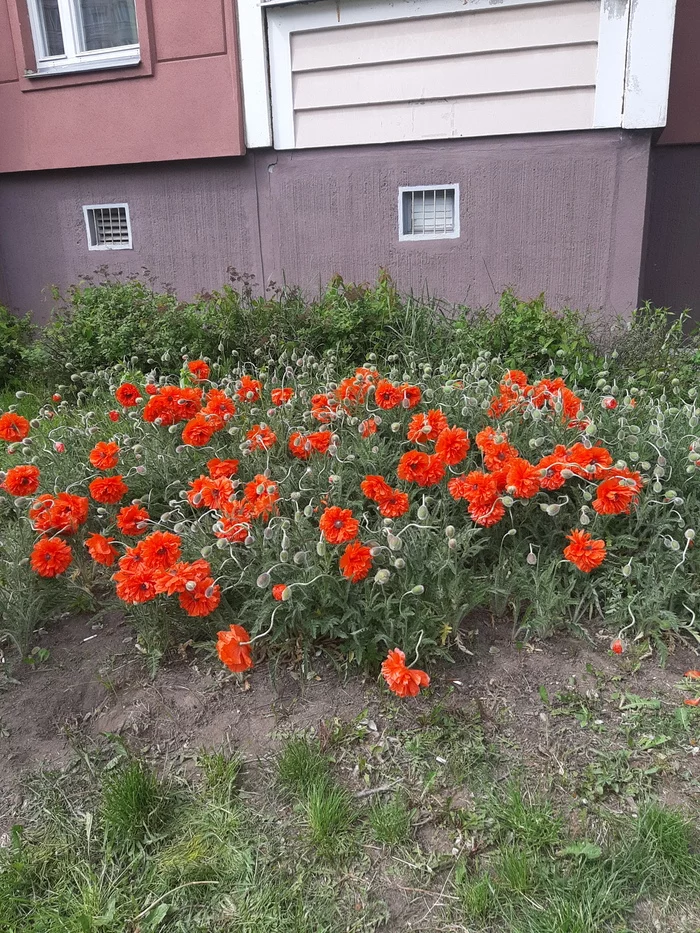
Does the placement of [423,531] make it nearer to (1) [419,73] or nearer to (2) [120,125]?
(1) [419,73]

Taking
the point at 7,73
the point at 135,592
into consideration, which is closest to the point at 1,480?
the point at 135,592

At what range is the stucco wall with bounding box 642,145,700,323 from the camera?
5.78 meters

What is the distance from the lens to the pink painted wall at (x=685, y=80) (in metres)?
5.37

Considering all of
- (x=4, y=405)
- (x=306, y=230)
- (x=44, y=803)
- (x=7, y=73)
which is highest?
(x=7, y=73)

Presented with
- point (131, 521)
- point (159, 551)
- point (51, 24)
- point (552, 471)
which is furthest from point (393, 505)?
point (51, 24)

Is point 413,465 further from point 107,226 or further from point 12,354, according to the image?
point 107,226

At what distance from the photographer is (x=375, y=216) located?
5469 millimetres

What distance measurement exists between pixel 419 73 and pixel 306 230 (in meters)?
1.38

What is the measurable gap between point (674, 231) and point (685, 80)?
1125 mm

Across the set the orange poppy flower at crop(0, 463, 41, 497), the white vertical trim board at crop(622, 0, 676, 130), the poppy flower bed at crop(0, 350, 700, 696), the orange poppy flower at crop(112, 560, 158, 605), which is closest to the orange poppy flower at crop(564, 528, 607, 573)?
the poppy flower bed at crop(0, 350, 700, 696)

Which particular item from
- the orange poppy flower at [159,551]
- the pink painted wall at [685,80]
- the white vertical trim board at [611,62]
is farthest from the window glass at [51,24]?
the orange poppy flower at [159,551]

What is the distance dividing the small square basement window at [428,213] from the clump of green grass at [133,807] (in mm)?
4502

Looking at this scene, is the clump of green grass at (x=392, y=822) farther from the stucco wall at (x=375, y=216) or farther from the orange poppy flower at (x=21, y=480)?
the stucco wall at (x=375, y=216)

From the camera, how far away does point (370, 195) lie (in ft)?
17.9
